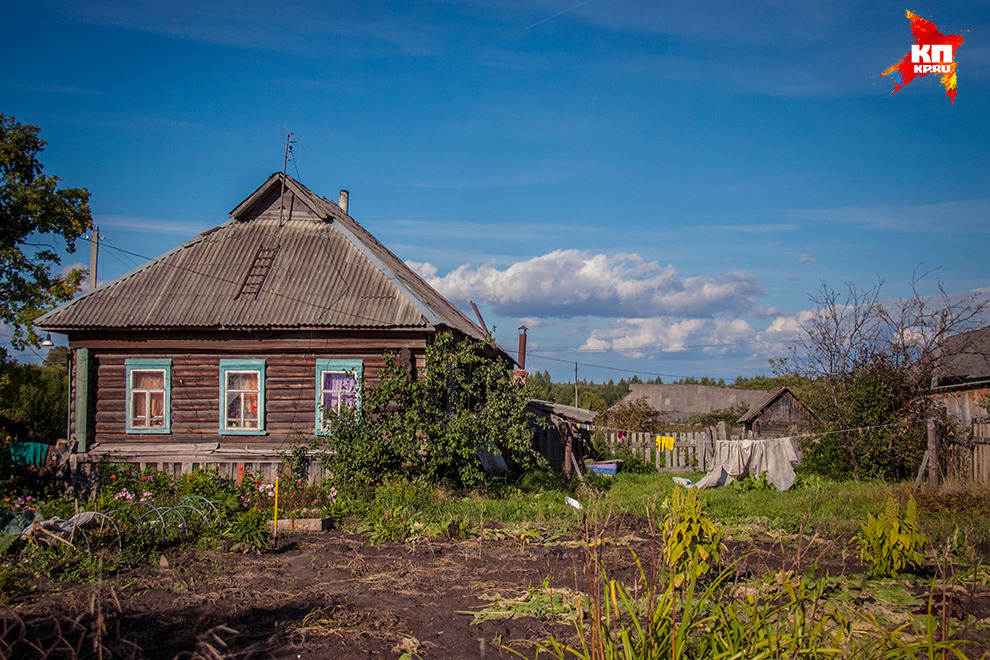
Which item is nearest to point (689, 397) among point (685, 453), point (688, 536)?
point (685, 453)

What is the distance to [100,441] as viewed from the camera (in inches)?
567

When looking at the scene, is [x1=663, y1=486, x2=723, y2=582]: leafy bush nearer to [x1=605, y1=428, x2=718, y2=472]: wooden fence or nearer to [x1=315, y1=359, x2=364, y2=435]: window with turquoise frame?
[x1=315, y1=359, x2=364, y2=435]: window with turquoise frame

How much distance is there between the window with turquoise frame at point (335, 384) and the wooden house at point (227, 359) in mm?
20

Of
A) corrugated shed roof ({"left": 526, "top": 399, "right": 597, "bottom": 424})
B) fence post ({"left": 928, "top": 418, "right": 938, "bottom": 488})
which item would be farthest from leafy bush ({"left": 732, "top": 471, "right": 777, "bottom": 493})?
corrugated shed roof ({"left": 526, "top": 399, "right": 597, "bottom": 424})

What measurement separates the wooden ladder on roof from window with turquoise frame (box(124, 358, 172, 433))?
6.92ft

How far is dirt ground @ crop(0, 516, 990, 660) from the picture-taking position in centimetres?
545

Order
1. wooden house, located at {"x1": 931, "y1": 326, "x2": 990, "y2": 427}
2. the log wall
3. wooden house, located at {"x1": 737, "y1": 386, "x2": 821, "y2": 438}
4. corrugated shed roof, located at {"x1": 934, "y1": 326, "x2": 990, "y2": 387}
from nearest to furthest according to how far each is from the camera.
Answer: the log wall
corrugated shed roof, located at {"x1": 934, "y1": 326, "x2": 990, "y2": 387}
wooden house, located at {"x1": 931, "y1": 326, "x2": 990, "y2": 427}
wooden house, located at {"x1": 737, "y1": 386, "x2": 821, "y2": 438}

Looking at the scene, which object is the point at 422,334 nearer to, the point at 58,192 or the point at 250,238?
the point at 250,238

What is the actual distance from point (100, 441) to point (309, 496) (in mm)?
5256

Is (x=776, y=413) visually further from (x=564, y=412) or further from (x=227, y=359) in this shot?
(x=227, y=359)

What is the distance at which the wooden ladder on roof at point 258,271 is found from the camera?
1494cm

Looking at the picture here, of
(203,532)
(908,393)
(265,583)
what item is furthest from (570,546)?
(908,393)

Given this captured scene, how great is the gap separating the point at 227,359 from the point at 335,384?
2.28 m

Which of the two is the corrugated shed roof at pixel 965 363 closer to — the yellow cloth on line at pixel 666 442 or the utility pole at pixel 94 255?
the yellow cloth on line at pixel 666 442
